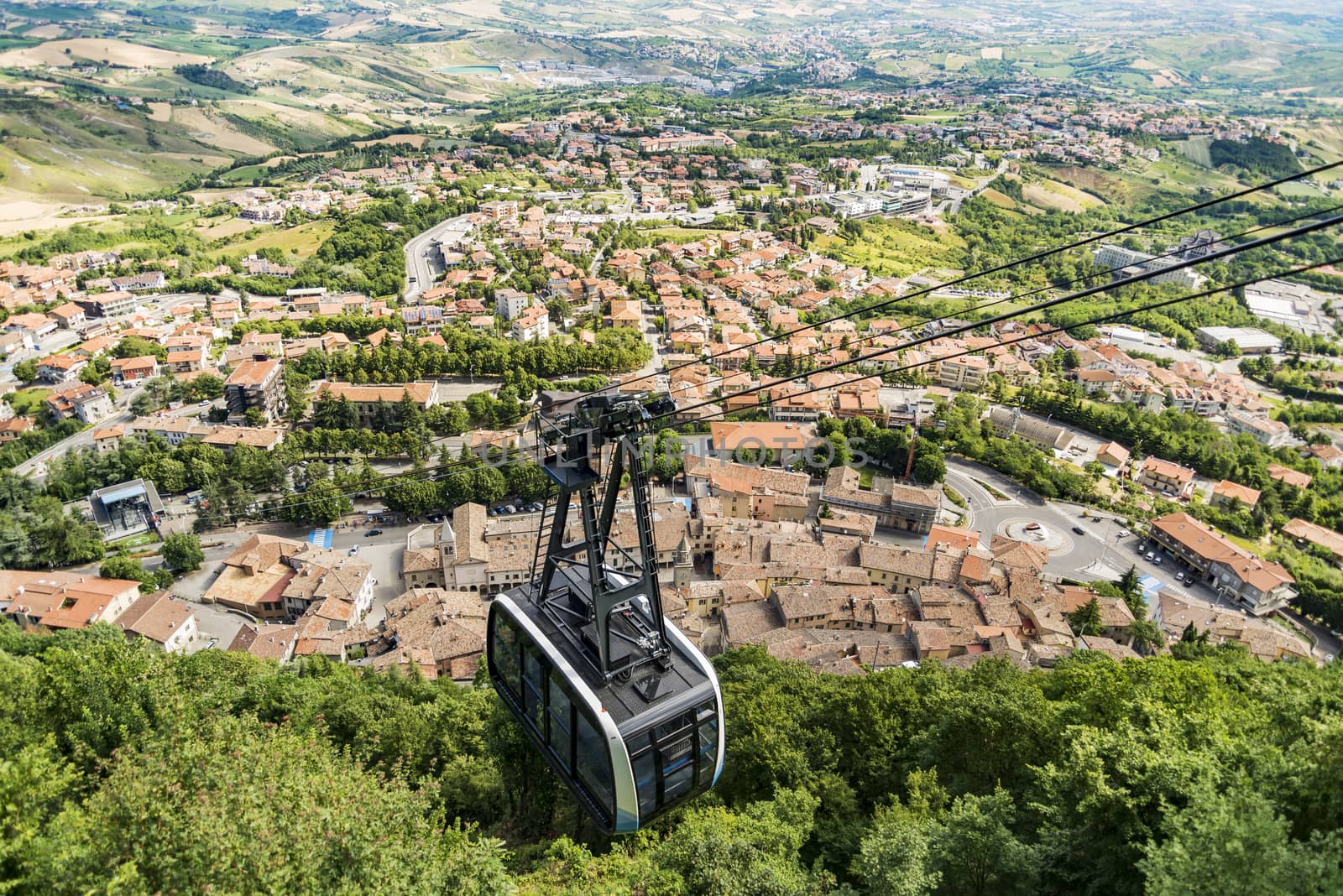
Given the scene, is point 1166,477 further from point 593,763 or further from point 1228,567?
point 593,763

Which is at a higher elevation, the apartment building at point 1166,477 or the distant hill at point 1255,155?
the distant hill at point 1255,155

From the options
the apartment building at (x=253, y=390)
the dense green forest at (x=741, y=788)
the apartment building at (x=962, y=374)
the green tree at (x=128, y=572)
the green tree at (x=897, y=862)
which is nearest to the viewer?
the dense green forest at (x=741, y=788)

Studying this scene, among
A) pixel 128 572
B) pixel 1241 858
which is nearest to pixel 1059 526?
pixel 1241 858

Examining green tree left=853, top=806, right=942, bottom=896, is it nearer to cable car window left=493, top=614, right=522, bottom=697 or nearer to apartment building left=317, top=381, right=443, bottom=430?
cable car window left=493, top=614, right=522, bottom=697

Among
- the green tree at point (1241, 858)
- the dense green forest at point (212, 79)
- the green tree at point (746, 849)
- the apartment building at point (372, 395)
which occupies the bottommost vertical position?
the apartment building at point (372, 395)

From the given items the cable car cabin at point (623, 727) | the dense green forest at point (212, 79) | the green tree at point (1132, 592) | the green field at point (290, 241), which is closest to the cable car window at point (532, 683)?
the cable car cabin at point (623, 727)

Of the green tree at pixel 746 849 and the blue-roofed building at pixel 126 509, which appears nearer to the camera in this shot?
the green tree at pixel 746 849

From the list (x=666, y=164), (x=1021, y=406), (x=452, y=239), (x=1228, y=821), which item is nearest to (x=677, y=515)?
(x=1228, y=821)

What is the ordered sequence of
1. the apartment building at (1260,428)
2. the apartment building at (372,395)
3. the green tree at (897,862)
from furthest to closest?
the apartment building at (1260,428), the apartment building at (372,395), the green tree at (897,862)

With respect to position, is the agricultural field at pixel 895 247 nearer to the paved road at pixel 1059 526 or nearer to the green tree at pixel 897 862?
the paved road at pixel 1059 526
